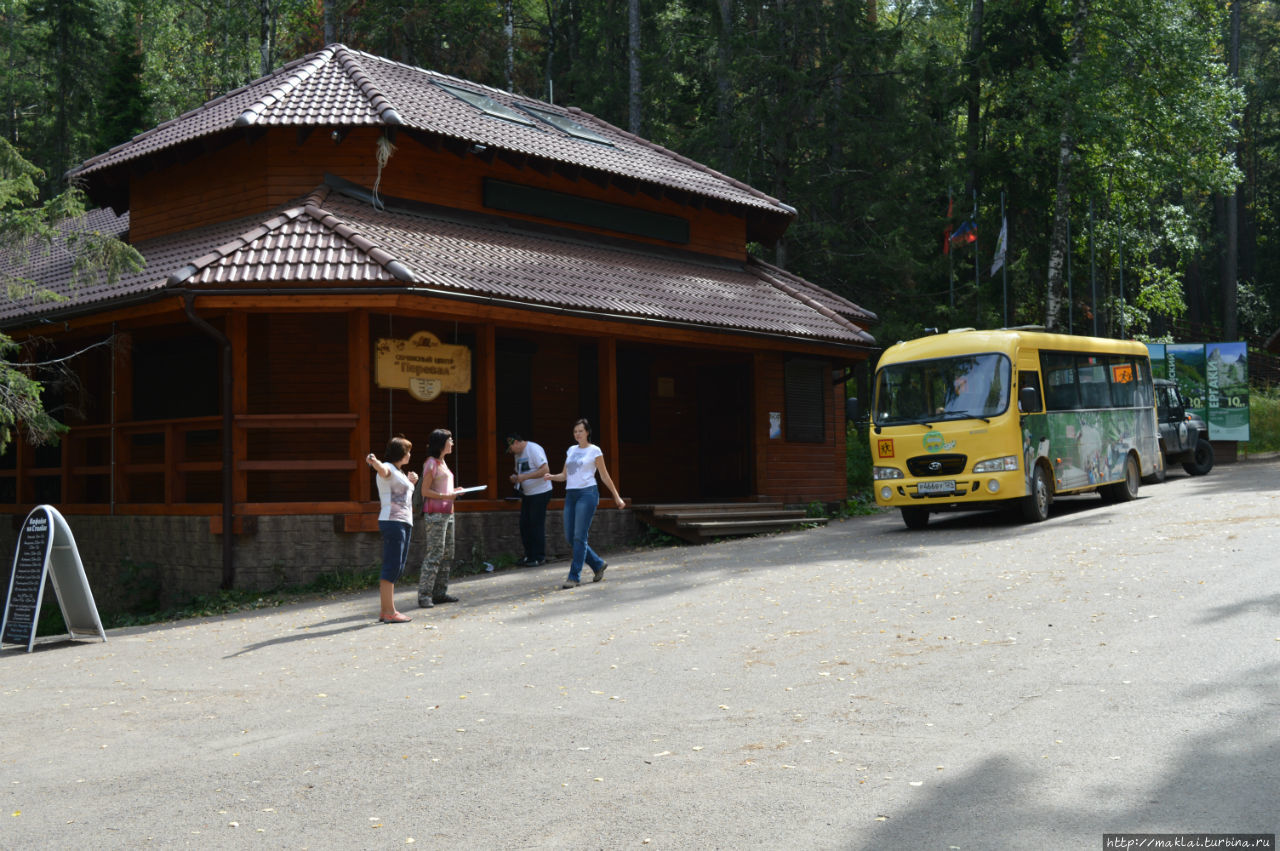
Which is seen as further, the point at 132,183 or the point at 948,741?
the point at 132,183

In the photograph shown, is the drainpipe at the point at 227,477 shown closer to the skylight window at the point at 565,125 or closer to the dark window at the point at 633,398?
the dark window at the point at 633,398

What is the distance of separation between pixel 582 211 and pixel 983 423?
7856 mm

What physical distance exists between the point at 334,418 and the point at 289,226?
2857 mm

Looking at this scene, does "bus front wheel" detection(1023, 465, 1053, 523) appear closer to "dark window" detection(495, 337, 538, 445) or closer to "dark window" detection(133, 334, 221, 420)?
"dark window" detection(495, 337, 538, 445)

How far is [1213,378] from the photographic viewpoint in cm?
2919

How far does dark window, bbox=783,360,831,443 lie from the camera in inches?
848

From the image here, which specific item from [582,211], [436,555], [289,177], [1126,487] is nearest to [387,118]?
[289,177]

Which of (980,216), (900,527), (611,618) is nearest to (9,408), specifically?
(611,618)

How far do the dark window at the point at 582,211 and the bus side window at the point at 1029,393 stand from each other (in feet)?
24.9

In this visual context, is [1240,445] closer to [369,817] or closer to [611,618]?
Result: [611,618]

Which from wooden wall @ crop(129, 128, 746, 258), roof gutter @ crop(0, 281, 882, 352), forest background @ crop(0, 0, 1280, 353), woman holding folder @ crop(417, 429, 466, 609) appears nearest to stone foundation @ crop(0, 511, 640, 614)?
roof gutter @ crop(0, 281, 882, 352)

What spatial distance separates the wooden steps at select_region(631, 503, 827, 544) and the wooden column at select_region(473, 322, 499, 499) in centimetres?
281

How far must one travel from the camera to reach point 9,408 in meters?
12.6

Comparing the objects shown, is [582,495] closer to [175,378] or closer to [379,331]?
[379,331]
